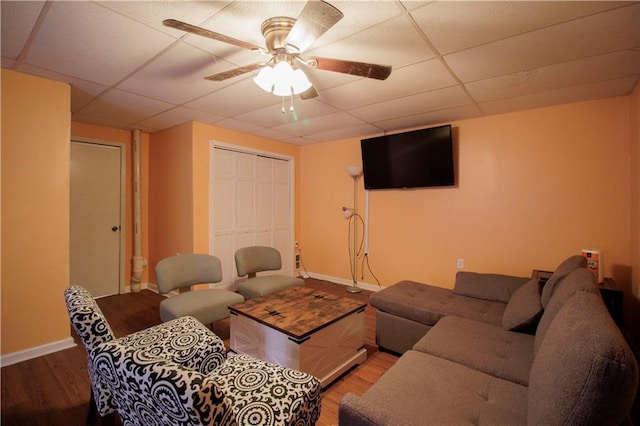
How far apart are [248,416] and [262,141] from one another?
394cm

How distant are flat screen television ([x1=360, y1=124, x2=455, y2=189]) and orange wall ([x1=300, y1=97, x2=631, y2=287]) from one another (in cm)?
19

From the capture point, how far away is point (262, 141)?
14.9 ft

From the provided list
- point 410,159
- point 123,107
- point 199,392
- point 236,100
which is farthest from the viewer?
point 410,159

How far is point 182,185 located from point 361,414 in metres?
3.57

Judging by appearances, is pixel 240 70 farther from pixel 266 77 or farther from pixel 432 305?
pixel 432 305

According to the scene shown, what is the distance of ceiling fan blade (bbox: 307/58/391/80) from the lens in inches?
66.0

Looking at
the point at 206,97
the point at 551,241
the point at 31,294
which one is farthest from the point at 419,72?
the point at 31,294

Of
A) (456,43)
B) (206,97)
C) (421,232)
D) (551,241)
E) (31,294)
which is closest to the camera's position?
(456,43)

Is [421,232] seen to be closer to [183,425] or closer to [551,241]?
[551,241]

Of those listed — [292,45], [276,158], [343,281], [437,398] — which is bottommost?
[343,281]

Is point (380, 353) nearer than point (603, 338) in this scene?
No

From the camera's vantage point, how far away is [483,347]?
1.74 m

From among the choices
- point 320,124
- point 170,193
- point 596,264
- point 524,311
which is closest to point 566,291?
point 524,311

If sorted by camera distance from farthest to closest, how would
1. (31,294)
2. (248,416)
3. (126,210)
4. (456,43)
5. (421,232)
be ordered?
(126,210) → (421,232) → (31,294) → (456,43) → (248,416)
